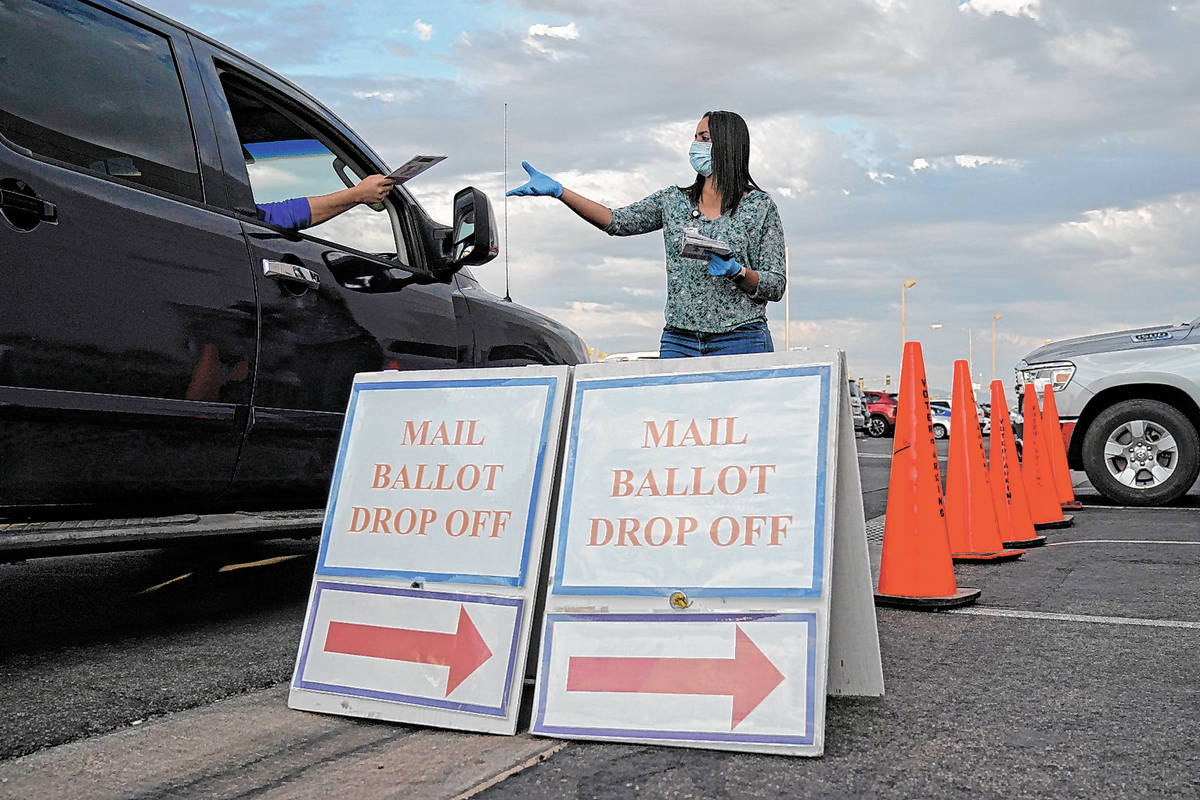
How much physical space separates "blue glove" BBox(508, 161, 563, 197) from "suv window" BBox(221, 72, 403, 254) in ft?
2.22

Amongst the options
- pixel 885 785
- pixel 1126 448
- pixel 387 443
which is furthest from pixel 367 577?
pixel 1126 448

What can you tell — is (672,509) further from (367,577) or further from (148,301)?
(148,301)

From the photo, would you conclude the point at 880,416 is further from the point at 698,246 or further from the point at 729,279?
the point at 698,246

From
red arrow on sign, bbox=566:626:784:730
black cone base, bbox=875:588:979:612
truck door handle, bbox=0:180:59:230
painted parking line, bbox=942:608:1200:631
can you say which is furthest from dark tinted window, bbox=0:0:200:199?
painted parking line, bbox=942:608:1200:631

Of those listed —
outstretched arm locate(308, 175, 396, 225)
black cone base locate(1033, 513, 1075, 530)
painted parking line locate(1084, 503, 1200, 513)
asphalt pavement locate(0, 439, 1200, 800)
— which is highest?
outstretched arm locate(308, 175, 396, 225)

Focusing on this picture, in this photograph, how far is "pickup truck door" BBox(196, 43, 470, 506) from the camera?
12.7 feet

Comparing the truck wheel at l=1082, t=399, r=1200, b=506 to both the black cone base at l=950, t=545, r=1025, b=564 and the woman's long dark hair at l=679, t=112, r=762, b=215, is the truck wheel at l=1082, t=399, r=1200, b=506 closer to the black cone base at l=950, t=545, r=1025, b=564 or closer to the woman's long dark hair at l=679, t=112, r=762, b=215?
the black cone base at l=950, t=545, r=1025, b=564

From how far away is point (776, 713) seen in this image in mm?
2598

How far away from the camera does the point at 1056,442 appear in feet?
31.9

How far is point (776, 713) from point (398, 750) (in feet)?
3.02

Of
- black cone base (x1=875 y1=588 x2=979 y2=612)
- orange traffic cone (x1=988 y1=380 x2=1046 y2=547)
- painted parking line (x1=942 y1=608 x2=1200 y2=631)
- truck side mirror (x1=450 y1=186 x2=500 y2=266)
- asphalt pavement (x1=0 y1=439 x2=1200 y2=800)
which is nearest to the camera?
asphalt pavement (x1=0 y1=439 x2=1200 y2=800)

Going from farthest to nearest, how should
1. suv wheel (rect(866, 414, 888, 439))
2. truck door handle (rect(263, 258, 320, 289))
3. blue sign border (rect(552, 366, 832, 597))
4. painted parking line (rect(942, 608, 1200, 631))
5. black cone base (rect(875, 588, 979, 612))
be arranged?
suv wheel (rect(866, 414, 888, 439)) < black cone base (rect(875, 588, 979, 612)) < painted parking line (rect(942, 608, 1200, 631)) < truck door handle (rect(263, 258, 320, 289)) < blue sign border (rect(552, 366, 832, 597))

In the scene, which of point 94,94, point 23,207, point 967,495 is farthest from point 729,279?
point 967,495

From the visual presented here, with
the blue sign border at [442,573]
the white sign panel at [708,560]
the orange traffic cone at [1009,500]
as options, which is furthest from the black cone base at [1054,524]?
the blue sign border at [442,573]
